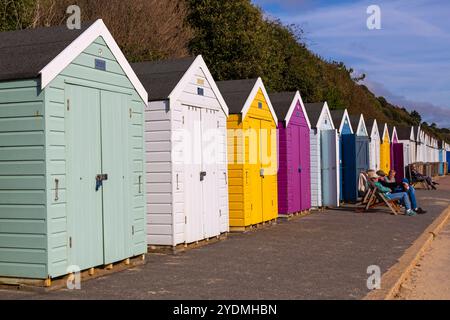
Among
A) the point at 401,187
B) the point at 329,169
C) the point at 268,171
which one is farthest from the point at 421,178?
the point at 268,171

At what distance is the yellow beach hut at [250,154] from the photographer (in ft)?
41.0

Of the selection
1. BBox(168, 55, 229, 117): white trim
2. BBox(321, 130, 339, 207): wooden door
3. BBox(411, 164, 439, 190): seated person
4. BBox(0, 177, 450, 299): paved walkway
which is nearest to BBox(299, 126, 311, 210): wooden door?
BBox(321, 130, 339, 207): wooden door

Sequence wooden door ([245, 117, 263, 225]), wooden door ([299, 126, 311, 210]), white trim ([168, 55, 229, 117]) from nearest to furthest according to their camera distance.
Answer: white trim ([168, 55, 229, 117]) → wooden door ([245, 117, 263, 225]) → wooden door ([299, 126, 311, 210])

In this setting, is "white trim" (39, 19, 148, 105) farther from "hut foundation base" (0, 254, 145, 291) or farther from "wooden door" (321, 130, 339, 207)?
"wooden door" (321, 130, 339, 207)

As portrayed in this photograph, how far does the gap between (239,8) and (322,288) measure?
60.8ft

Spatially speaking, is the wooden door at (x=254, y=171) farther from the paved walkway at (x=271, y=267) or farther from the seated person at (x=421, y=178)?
the seated person at (x=421, y=178)

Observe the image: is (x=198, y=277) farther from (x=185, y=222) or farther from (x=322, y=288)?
(x=185, y=222)

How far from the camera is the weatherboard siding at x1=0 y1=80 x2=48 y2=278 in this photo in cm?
686

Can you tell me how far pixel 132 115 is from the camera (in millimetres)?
8773

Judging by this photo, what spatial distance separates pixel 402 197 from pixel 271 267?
878 centimetres

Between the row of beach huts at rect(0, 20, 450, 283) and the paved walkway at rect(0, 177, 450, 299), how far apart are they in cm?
46

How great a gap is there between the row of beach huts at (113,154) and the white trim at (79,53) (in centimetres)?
2

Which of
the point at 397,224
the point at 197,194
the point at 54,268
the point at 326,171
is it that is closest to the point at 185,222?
the point at 197,194

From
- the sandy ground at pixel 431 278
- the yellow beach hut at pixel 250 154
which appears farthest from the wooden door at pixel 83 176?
the yellow beach hut at pixel 250 154
